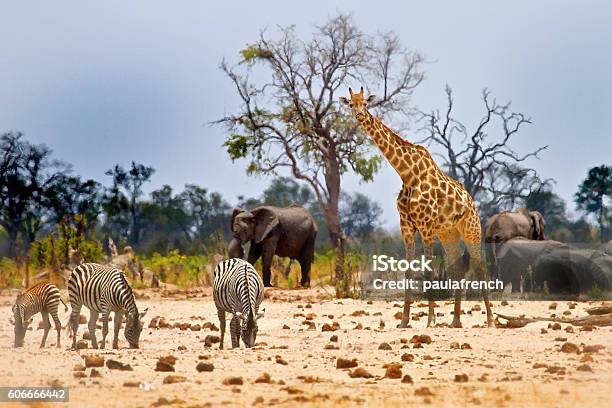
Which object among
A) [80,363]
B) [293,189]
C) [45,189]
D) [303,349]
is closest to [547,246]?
[303,349]

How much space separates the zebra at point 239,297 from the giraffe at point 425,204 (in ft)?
9.25

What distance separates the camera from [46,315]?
13.2m

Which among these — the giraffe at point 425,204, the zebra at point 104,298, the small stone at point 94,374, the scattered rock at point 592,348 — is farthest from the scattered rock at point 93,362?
the giraffe at point 425,204

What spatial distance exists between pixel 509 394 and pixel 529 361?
2.36 metres

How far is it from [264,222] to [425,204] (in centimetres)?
1226

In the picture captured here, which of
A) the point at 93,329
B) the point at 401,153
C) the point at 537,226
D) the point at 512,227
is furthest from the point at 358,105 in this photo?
the point at 537,226

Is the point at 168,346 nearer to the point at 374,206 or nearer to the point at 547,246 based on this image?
the point at 547,246

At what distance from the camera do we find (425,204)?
14.6m

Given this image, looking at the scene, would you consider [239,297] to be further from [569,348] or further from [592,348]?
[592,348]

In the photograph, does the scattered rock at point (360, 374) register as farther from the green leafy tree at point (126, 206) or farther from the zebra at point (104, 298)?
the green leafy tree at point (126, 206)

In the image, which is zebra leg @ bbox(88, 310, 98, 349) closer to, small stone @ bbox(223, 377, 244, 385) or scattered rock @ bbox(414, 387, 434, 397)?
small stone @ bbox(223, 377, 244, 385)

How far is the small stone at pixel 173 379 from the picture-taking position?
8992 mm

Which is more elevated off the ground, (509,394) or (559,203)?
(559,203)

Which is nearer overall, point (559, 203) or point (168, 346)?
point (168, 346)
